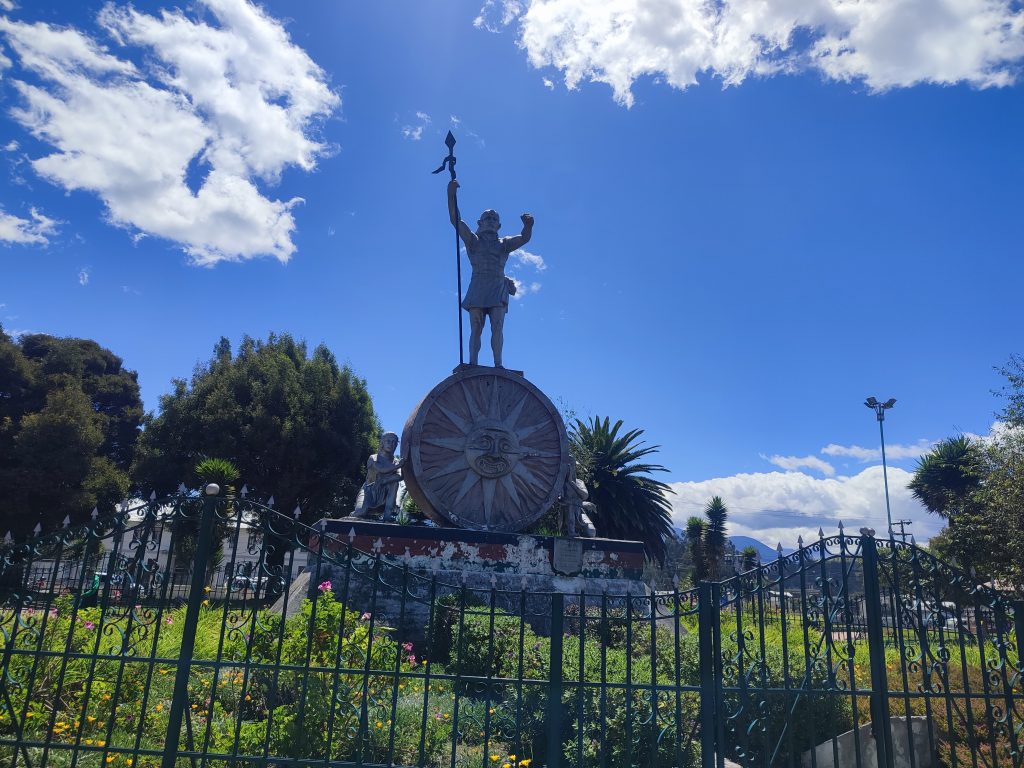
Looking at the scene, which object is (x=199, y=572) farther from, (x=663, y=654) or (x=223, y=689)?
(x=663, y=654)

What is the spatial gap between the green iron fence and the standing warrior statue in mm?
5867

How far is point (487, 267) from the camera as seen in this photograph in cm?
1175

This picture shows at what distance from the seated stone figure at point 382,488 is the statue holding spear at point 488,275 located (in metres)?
2.25

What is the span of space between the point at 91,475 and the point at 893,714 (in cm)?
2412

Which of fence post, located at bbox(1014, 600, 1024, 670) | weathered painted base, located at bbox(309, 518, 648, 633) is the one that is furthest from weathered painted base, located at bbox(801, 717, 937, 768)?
weathered painted base, located at bbox(309, 518, 648, 633)

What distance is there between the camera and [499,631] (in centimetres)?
701

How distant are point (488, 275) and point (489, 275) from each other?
0.06 feet

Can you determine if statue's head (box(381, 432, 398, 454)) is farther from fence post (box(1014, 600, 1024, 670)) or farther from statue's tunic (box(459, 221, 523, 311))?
fence post (box(1014, 600, 1024, 670))

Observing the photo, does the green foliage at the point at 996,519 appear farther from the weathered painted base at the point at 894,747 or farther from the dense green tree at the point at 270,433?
the dense green tree at the point at 270,433

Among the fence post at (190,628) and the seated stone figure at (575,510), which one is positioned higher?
the seated stone figure at (575,510)

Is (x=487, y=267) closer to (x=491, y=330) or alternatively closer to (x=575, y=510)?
(x=491, y=330)

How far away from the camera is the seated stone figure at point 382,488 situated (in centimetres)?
1034

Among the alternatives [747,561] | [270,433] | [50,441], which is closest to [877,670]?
[270,433]

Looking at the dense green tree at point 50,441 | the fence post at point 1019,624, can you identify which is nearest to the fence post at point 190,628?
the fence post at point 1019,624
